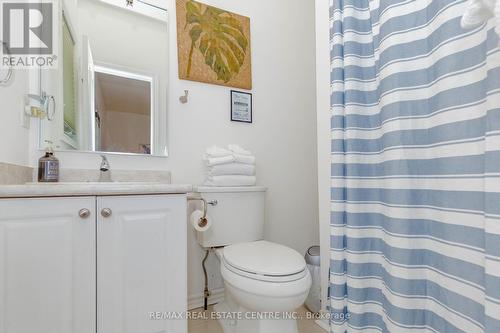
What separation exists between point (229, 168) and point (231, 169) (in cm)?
1

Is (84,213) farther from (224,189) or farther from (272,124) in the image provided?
(272,124)

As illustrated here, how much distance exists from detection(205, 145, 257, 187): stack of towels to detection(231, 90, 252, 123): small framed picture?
0.31 metres

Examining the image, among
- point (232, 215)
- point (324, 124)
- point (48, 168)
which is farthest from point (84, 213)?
point (324, 124)

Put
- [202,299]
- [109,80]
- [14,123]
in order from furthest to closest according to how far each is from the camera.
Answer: [202,299] < [109,80] < [14,123]

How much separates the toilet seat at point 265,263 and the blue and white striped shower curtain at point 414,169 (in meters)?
0.16

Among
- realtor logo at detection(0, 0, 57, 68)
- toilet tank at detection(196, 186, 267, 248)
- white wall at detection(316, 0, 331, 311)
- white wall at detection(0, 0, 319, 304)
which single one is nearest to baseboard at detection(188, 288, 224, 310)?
white wall at detection(0, 0, 319, 304)

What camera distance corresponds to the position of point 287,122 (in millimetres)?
2027

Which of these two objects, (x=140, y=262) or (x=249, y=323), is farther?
(x=249, y=323)

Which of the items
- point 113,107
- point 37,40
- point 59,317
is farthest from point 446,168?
point 37,40

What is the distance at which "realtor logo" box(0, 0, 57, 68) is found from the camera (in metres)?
1.12

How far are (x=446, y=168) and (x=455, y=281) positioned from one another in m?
0.30

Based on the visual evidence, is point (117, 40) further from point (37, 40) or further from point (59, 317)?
point (59, 317)

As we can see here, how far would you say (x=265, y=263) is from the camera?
1.08 metres

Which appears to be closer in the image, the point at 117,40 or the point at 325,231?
the point at 325,231
